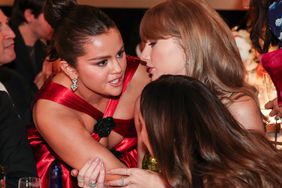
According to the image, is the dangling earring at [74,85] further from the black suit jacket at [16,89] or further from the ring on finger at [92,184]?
the black suit jacket at [16,89]

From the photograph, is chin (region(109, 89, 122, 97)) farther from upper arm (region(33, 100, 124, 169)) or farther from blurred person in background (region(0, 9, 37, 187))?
blurred person in background (region(0, 9, 37, 187))

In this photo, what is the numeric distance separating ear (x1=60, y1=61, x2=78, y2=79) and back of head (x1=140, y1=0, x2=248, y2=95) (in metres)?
0.28

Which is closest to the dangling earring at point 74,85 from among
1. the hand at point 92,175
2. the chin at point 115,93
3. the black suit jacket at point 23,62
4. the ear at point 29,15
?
the chin at point 115,93

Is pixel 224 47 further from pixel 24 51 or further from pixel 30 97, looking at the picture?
pixel 24 51

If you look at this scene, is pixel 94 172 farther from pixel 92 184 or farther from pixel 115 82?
pixel 115 82

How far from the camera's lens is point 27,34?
15.3 feet

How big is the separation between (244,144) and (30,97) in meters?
2.18

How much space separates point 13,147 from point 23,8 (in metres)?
2.47

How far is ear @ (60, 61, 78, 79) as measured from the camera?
7.51ft

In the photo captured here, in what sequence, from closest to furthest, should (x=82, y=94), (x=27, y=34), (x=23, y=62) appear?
(x=82, y=94), (x=23, y=62), (x=27, y=34)

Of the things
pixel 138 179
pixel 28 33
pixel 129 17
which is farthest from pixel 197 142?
pixel 129 17

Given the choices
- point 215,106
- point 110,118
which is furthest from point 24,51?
point 215,106

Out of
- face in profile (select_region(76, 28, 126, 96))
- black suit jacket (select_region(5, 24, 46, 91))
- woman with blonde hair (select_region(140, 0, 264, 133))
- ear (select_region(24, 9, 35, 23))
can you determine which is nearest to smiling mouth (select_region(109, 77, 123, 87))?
face in profile (select_region(76, 28, 126, 96))

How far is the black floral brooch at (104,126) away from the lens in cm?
239
